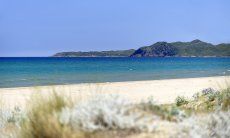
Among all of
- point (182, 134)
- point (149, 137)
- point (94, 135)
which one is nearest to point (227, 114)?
point (182, 134)

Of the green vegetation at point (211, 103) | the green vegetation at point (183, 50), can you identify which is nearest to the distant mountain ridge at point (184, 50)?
the green vegetation at point (183, 50)

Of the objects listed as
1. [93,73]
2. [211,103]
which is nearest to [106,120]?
[211,103]

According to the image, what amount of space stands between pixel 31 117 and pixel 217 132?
214 cm

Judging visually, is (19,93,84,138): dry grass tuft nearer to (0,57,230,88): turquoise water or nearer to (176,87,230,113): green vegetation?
(176,87,230,113): green vegetation

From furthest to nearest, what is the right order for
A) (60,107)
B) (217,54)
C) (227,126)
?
(217,54) → (227,126) → (60,107)

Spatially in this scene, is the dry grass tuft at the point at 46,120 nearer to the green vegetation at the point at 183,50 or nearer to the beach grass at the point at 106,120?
the beach grass at the point at 106,120

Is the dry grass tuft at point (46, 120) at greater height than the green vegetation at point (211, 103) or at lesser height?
greater

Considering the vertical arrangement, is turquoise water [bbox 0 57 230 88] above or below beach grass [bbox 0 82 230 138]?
below

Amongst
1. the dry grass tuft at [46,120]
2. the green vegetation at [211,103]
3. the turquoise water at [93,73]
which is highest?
the dry grass tuft at [46,120]

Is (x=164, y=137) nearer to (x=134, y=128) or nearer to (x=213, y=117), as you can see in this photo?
(x=134, y=128)

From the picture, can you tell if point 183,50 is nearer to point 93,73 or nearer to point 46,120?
point 93,73

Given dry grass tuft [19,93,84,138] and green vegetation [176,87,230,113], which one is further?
green vegetation [176,87,230,113]

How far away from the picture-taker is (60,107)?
5102 mm

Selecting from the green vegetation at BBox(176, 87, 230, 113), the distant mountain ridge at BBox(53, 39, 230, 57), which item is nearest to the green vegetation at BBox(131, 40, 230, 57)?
the distant mountain ridge at BBox(53, 39, 230, 57)
